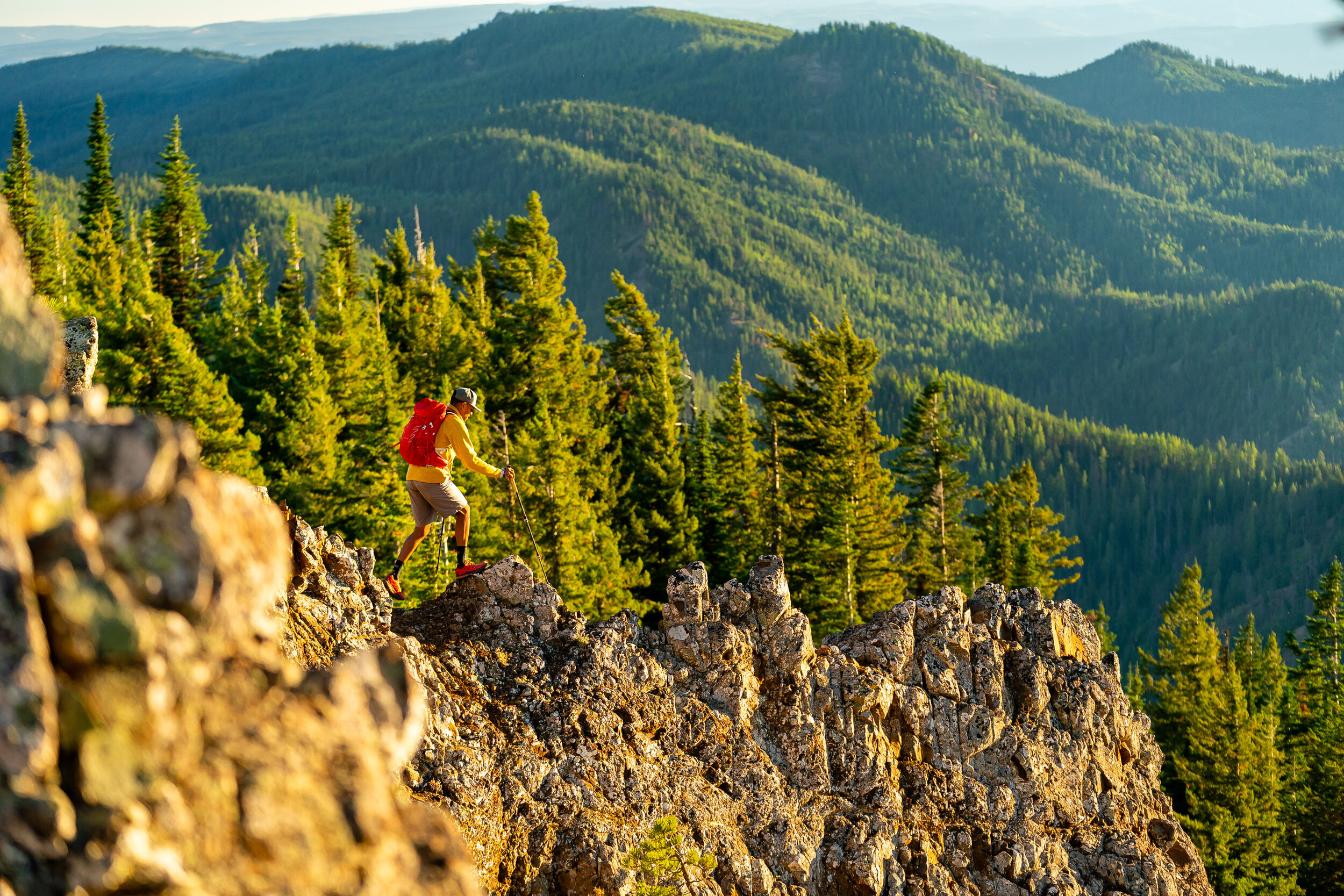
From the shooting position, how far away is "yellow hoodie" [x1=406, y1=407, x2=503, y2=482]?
1480 cm

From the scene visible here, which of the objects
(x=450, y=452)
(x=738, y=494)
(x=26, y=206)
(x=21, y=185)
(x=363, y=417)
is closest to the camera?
(x=450, y=452)

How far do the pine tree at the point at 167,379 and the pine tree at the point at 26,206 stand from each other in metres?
20.0

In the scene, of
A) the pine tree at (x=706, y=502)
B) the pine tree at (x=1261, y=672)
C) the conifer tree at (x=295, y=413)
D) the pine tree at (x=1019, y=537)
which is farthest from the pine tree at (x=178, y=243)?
the pine tree at (x=1261, y=672)

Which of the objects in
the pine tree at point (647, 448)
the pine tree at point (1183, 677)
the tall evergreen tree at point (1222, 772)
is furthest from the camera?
the pine tree at point (1183, 677)

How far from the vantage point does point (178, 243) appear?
67312 millimetres

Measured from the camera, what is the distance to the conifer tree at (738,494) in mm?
49094

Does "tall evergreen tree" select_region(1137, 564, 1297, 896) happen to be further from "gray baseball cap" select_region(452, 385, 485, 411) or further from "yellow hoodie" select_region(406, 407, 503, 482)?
"gray baseball cap" select_region(452, 385, 485, 411)

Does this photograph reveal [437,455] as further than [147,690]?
Yes

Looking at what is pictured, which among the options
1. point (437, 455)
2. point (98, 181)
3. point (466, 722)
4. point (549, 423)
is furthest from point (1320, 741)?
point (98, 181)

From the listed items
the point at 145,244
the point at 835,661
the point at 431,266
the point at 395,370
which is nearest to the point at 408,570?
the point at 835,661

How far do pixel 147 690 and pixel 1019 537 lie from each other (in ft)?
183

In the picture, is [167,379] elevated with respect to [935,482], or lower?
elevated

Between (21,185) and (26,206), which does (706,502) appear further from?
(21,185)

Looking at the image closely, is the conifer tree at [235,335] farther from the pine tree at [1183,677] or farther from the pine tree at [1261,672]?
the pine tree at [1261,672]
